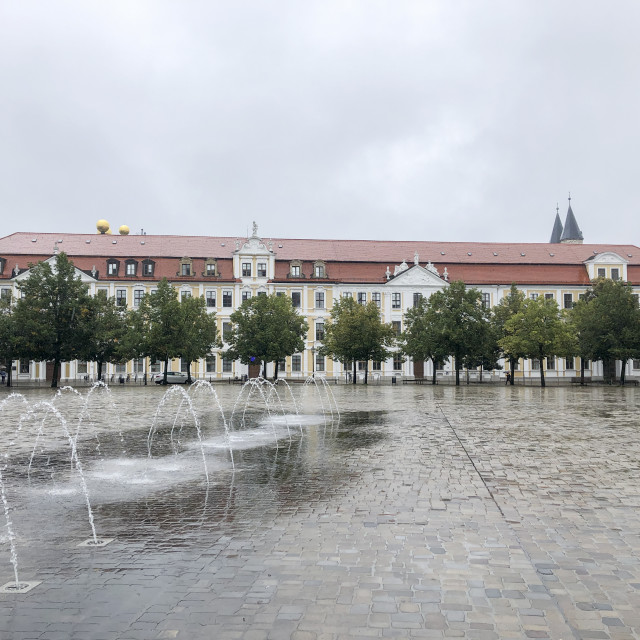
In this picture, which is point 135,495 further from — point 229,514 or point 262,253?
point 262,253

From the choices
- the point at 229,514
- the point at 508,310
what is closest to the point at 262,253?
the point at 508,310

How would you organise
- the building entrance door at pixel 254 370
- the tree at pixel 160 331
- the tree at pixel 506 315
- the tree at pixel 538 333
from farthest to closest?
the building entrance door at pixel 254 370 → the tree at pixel 506 315 → the tree at pixel 538 333 → the tree at pixel 160 331

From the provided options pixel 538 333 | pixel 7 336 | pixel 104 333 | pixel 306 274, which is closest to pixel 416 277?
pixel 306 274

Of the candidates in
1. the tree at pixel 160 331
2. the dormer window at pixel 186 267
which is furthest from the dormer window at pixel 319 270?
the tree at pixel 160 331

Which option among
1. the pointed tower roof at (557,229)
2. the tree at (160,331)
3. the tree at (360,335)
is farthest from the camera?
the pointed tower roof at (557,229)

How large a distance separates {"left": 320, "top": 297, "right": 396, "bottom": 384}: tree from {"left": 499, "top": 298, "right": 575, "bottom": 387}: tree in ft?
34.4

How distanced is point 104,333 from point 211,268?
23916 millimetres

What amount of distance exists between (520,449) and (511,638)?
31.3 ft

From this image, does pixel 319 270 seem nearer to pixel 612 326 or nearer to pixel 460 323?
pixel 460 323

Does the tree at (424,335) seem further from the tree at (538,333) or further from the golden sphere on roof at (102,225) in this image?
the golden sphere on roof at (102,225)

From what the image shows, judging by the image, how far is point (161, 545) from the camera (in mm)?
6691

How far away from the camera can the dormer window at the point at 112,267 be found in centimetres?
6906

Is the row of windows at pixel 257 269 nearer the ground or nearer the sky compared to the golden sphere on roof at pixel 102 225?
nearer the ground

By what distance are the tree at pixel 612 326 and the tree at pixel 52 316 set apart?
3901 centimetres
